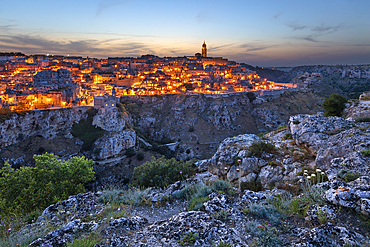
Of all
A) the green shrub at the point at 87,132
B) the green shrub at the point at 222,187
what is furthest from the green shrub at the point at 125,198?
the green shrub at the point at 87,132

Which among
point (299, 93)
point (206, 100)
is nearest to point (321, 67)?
point (299, 93)

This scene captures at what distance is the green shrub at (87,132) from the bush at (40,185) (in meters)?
33.4

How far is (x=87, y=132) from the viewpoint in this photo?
147ft

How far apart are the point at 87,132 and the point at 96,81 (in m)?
39.5

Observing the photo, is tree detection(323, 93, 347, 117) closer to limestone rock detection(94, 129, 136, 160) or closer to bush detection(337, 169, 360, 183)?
bush detection(337, 169, 360, 183)

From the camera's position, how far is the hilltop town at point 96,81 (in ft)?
154

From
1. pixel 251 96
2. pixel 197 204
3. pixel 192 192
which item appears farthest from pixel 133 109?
pixel 197 204

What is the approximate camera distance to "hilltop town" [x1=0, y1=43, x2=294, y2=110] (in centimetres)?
4688

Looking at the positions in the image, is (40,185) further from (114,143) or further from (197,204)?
(114,143)

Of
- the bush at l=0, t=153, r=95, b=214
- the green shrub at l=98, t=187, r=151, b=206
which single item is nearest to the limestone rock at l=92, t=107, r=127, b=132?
the bush at l=0, t=153, r=95, b=214

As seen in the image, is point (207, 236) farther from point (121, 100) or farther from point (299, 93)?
point (299, 93)

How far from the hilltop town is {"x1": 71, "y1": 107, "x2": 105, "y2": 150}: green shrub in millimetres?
5764

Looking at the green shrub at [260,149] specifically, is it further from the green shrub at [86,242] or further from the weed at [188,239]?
the green shrub at [86,242]

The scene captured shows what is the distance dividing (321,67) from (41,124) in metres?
196
